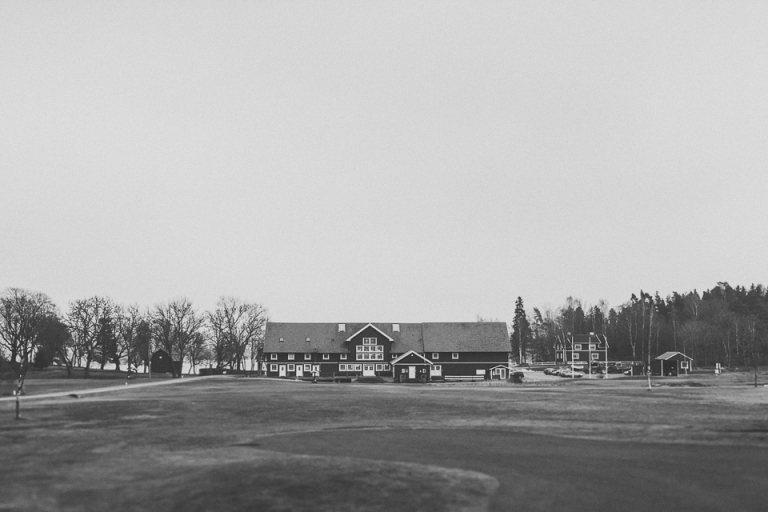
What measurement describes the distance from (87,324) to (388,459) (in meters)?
116

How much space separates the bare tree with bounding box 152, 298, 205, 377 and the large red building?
54.1 feet

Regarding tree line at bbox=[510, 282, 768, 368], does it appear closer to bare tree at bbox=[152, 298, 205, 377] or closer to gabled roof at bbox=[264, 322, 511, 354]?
gabled roof at bbox=[264, 322, 511, 354]

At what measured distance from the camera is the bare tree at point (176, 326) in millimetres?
123250

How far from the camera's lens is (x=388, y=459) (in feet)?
71.9

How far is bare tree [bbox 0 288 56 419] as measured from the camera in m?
94.0

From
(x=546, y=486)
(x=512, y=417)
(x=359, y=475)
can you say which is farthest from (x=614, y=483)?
(x=512, y=417)

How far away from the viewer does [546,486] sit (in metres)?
17.2

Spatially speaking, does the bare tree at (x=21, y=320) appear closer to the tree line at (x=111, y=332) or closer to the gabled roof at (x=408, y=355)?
the tree line at (x=111, y=332)

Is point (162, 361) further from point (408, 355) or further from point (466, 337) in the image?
point (466, 337)

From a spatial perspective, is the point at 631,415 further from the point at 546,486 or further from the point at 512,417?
the point at 546,486

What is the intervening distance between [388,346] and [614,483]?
341 ft

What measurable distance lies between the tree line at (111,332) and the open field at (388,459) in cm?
7031

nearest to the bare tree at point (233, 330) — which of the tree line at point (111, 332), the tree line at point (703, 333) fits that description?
the tree line at point (111, 332)

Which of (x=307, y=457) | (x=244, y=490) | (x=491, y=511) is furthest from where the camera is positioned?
(x=307, y=457)
